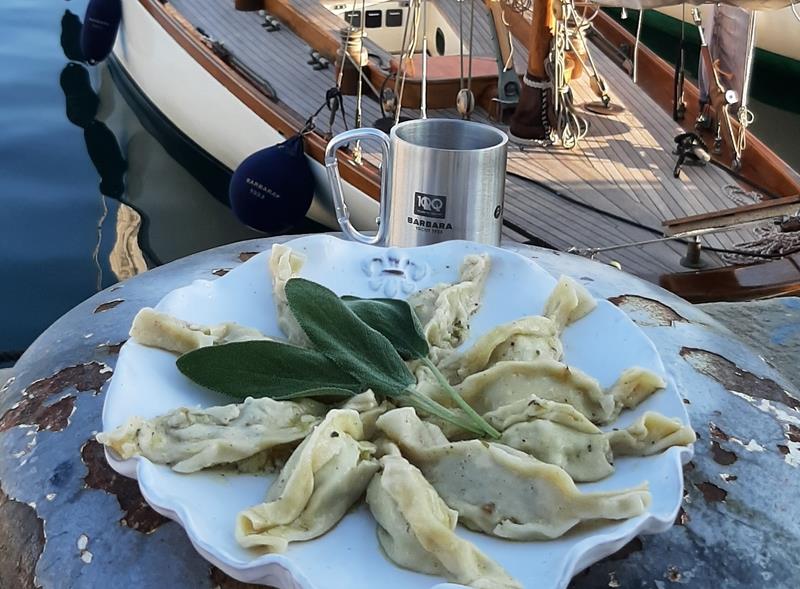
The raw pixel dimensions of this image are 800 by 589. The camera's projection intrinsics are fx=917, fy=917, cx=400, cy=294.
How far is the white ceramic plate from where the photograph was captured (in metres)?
0.73

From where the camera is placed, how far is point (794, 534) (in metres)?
1.01

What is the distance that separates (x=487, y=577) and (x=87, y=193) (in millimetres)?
4618

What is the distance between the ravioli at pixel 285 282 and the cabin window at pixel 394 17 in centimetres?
451

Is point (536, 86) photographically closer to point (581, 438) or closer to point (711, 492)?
point (711, 492)

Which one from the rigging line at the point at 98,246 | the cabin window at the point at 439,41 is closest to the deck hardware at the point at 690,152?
the cabin window at the point at 439,41

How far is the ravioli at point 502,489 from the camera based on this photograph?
0.76 meters

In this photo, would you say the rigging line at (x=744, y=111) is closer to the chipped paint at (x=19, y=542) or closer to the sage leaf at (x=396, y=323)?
the sage leaf at (x=396, y=323)

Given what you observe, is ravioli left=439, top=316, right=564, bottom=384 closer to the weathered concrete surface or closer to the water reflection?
the weathered concrete surface

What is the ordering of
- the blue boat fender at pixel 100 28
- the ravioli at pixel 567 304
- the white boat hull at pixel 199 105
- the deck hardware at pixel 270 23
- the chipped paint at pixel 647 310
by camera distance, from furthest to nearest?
the blue boat fender at pixel 100 28, the deck hardware at pixel 270 23, the white boat hull at pixel 199 105, the chipped paint at pixel 647 310, the ravioli at pixel 567 304

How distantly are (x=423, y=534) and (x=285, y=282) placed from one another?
439mm

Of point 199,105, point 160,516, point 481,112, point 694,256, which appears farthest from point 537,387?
point 199,105

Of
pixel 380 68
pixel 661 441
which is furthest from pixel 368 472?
pixel 380 68

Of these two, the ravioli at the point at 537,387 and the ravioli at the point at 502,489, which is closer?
the ravioli at the point at 502,489

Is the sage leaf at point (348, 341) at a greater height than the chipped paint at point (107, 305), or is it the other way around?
the sage leaf at point (348, 341)
